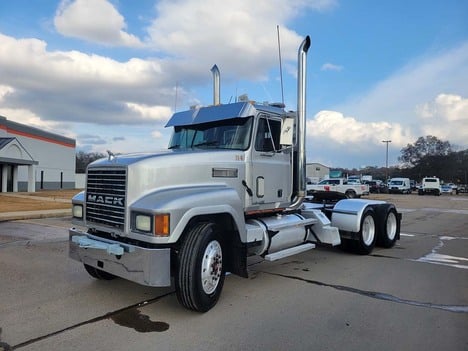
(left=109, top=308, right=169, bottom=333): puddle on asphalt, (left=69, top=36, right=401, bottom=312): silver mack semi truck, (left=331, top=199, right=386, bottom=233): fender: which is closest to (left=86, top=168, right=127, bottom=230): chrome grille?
(left=69, top=36, right=401, bottom=312): silver mack semi truck

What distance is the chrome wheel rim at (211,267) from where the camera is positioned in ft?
17.2

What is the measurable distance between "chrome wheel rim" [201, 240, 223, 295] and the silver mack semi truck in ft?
0.04

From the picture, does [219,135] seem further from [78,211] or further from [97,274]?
[97,274]

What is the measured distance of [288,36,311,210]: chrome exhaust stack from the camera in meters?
7.55

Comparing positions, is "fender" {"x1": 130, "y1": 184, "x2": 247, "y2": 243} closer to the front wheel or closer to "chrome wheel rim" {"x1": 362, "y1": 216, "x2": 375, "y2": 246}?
the front wheel

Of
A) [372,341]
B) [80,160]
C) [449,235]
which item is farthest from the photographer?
[80,160]

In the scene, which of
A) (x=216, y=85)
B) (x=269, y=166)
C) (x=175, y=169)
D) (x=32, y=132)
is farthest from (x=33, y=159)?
(x=175, y=169)

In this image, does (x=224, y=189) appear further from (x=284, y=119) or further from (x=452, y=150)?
(x=452, y=150)

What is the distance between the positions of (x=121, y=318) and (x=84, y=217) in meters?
1.72

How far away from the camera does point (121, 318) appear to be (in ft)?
16.5

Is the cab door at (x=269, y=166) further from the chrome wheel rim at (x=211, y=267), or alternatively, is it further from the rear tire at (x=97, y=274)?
the rear tire at (x=97, y=274)

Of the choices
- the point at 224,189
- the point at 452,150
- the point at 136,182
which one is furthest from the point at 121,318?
the point at 452,150

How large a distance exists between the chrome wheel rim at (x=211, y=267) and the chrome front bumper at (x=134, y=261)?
1.61ft

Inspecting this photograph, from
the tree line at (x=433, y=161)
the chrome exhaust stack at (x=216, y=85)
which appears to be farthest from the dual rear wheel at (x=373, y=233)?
the tree line at (x=433, y=161)
